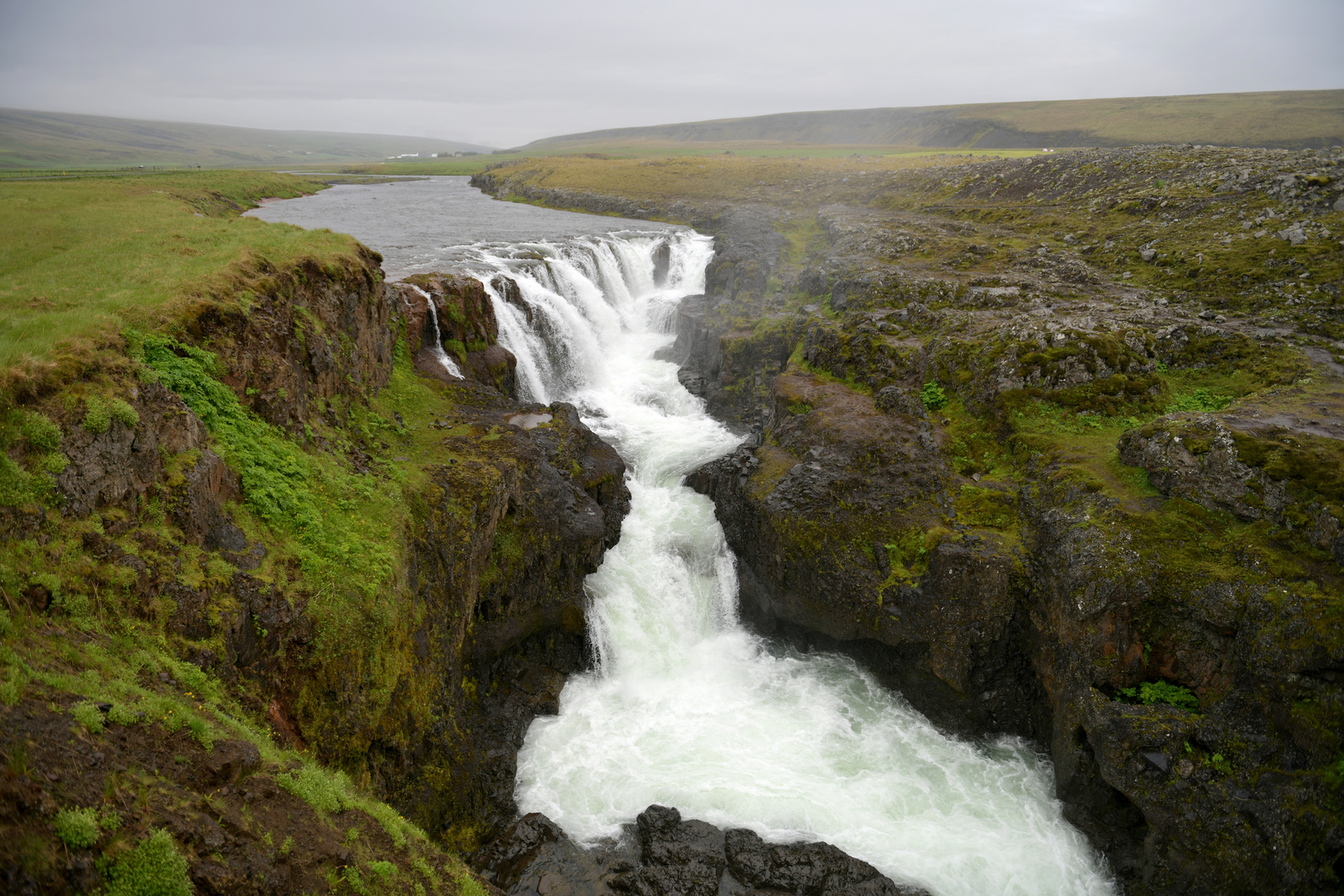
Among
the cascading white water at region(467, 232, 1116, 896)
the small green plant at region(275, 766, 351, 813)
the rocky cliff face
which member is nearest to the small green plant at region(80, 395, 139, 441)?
the rocky cliff face

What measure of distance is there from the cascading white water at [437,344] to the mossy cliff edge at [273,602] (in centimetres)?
395

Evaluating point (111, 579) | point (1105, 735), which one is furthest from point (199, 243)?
point (1105, 735)

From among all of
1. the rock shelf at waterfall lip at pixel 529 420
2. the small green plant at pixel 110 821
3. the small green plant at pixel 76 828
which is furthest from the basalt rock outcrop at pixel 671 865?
the rock shelf at waterfall lip at pixel 529 420

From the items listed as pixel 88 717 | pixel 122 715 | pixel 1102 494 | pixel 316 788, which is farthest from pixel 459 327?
pixel 1102 494

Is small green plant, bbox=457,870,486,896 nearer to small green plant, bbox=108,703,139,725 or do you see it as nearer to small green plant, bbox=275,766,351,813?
small green plant, bbox=275,766,351,813

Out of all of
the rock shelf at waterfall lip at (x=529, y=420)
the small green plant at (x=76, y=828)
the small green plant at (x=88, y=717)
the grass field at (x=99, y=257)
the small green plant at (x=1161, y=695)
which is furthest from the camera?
the rock shelf at waterfall lip at (x=529, y=420)

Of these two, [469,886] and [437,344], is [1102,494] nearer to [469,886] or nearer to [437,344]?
[469,886]

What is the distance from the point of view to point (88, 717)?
6.93 m

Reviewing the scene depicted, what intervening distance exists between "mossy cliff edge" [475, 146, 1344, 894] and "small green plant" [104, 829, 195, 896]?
16.6 metres

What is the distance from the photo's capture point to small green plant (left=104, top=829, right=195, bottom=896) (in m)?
6.05

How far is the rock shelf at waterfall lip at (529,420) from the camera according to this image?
2311 cm

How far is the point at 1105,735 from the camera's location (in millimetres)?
14305

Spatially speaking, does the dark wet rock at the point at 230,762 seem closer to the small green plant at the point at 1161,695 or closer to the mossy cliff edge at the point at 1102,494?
the mossy cliff edge at the point at 1102,494

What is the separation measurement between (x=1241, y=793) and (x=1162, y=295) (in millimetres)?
21818
